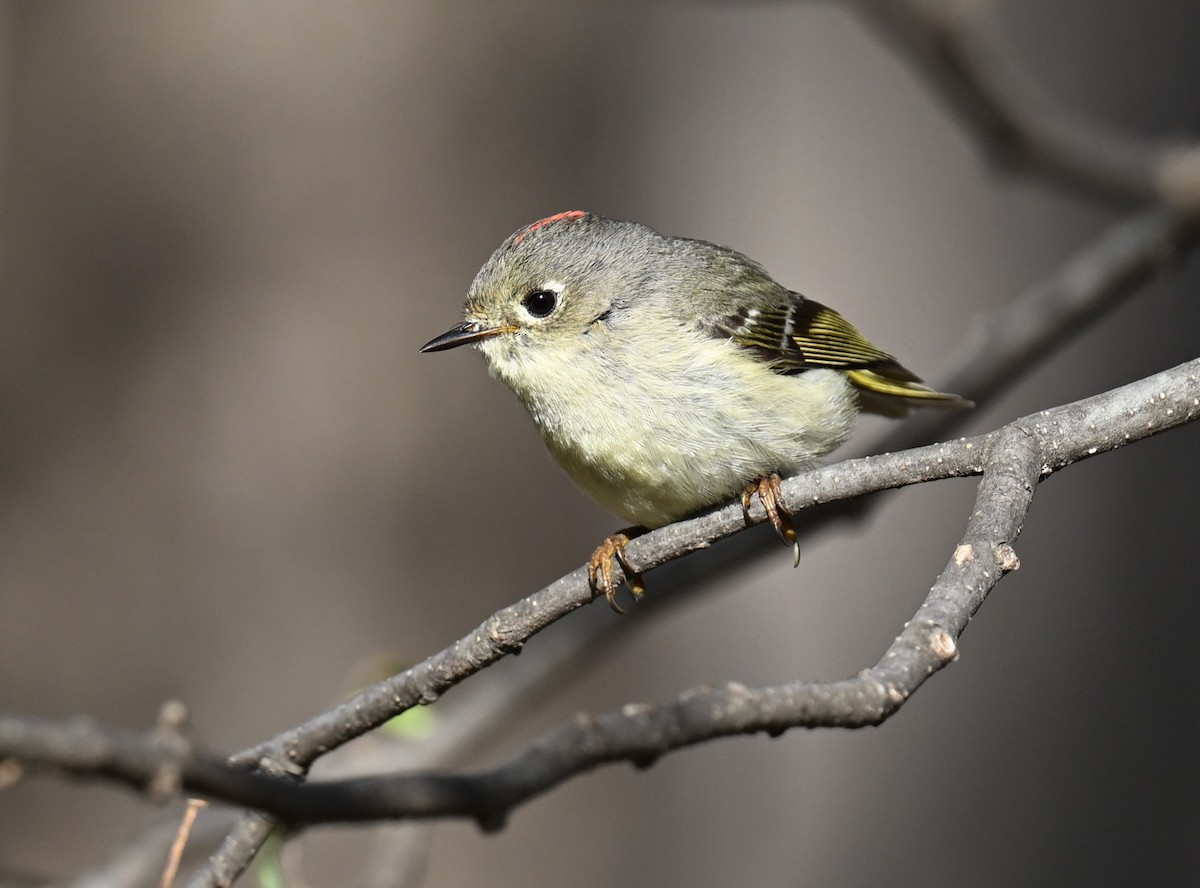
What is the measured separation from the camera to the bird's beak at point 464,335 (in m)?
2.74

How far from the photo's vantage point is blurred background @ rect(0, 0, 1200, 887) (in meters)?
3.71

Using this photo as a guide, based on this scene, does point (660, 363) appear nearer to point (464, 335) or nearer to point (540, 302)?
point (540, 302)

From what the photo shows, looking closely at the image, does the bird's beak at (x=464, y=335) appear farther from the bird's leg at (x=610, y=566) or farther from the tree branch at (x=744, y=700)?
the tree branch at (x=744, y=700)

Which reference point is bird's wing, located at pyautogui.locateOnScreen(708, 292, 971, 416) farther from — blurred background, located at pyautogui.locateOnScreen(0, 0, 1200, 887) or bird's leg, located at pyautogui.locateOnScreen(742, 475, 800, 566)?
blurred background, located at pyautogui.locateOnScreen(0, 0, 1200, 887)

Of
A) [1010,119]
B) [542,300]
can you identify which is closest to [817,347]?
[542,300]

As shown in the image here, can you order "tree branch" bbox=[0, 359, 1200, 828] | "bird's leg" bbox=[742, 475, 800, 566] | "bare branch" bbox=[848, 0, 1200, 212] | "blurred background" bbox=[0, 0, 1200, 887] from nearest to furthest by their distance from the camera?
"tree branch" bbox=[0, 359, 1200, 828], "bird's leg" bbox=[742, 475, 800, 566], "bare branch" bbox=[848, 0, 1200, 212], "blurred background" bbox=[0, 0, 1200, 887]

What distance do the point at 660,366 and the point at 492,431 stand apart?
4.80ft

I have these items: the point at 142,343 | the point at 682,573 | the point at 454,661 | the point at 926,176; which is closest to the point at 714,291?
the point at 682,573

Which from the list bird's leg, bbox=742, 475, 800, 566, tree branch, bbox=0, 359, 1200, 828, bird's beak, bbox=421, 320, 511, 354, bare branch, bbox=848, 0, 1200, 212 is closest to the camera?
tree branch, bbox=0, 359, 1200, 828

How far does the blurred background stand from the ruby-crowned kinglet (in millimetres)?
703

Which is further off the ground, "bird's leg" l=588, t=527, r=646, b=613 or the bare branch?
the bare branch

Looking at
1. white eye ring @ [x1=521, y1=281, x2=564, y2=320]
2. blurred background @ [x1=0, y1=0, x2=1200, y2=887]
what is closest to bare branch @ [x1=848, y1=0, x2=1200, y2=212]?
blurred background @ [x1=0, y1=0, x2=1200, y2=887]

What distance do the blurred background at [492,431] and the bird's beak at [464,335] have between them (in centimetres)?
107

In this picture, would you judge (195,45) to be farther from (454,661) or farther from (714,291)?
(454,661)
